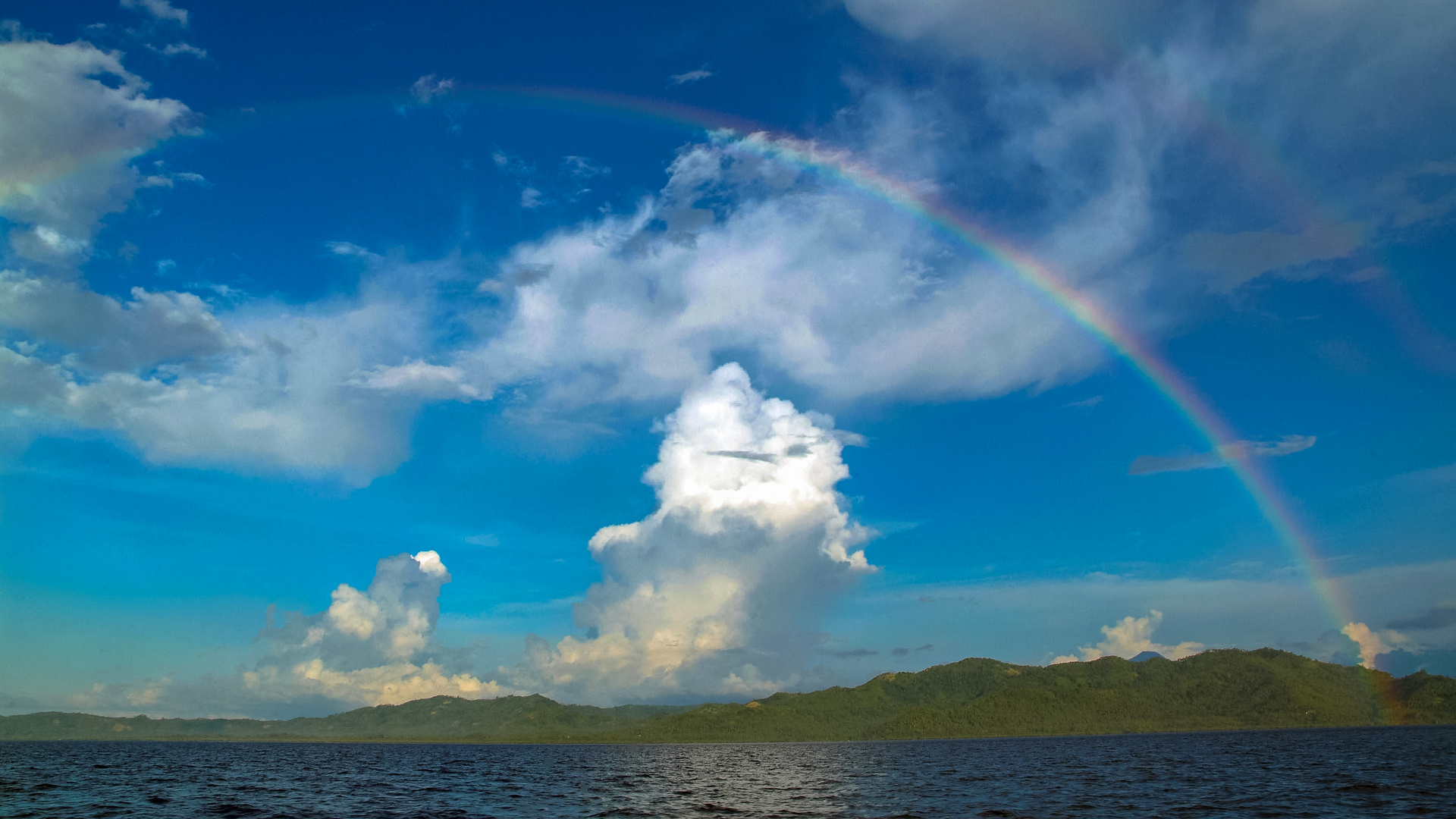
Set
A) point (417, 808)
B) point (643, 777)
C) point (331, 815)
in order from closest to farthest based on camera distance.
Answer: point (331, 815), point (417, 808), point (643, 777)

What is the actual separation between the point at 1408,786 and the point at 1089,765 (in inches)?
2677

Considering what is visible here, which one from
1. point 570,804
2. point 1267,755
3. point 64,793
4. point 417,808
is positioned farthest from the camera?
point 1267,755

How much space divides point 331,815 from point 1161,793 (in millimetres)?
82510

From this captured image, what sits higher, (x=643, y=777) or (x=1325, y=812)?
(x=1325, y=812)

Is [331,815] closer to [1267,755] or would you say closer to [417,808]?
[417,808]

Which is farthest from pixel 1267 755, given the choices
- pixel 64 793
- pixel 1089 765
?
pixel 64 793

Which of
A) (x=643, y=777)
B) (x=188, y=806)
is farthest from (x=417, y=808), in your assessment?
(x=643, y=777)

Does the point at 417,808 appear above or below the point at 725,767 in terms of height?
above

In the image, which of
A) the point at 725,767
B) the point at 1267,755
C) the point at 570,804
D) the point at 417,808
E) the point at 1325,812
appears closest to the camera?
the point at 1325,812

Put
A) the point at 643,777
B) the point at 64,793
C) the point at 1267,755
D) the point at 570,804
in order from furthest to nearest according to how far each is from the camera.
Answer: the point at 1267,755
the point at 643,777
the point at 64,793
the point at 570,804

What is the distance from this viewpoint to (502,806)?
263ft

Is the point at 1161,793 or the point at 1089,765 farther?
the point at 1089,765

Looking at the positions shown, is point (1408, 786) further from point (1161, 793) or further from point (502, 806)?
point (502, 806)

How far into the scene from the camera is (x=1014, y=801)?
78.9 m
